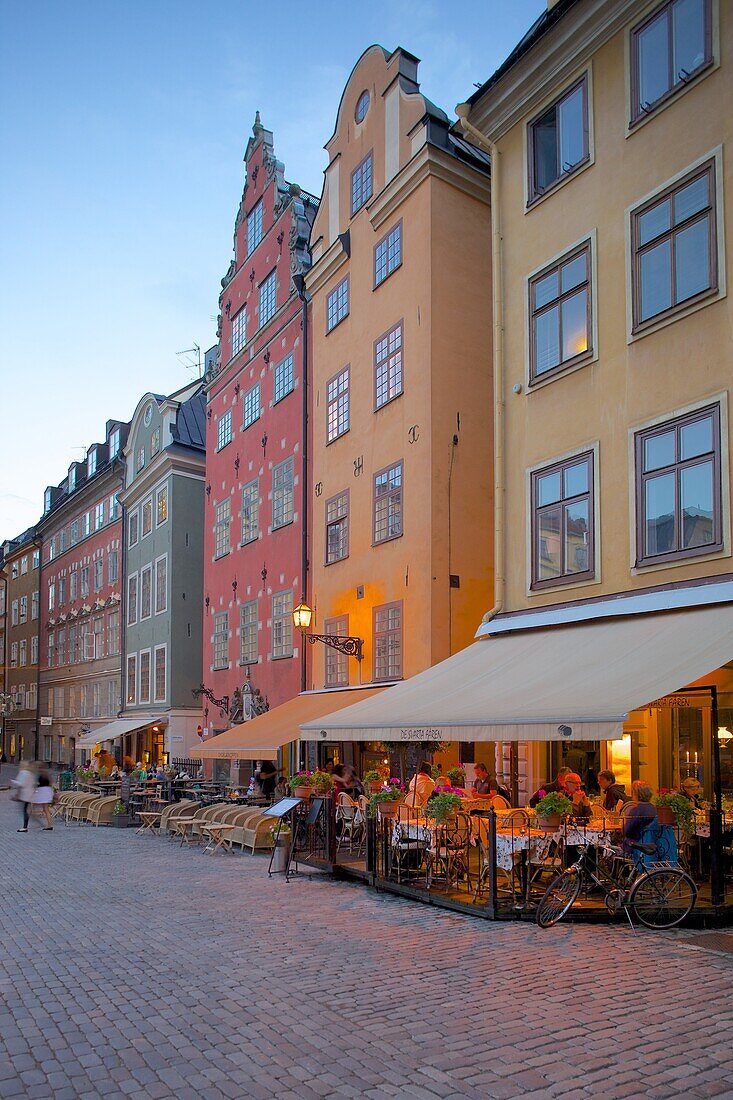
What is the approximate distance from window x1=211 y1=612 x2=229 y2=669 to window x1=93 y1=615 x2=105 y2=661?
16.1 m

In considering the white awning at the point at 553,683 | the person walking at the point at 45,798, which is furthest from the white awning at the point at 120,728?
the white awning at the point at 553,683

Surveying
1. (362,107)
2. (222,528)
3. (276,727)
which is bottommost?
(276,727)

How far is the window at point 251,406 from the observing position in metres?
28.6

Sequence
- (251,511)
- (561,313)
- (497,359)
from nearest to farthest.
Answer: (561,313), (497,359), (251,511)

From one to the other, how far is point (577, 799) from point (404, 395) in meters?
9.68

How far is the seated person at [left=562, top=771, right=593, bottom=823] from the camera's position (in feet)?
38.9

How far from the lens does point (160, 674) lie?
3622cm

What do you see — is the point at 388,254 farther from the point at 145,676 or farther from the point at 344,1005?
the point at 145,676


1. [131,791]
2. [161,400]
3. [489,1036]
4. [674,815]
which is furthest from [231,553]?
[489,1036]

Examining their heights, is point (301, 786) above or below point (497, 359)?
below

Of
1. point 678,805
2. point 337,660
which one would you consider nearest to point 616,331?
point 678,805

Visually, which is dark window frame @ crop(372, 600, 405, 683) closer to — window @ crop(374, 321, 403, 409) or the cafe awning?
the cafe awning

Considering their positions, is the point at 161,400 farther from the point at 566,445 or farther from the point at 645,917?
the point at 645,917

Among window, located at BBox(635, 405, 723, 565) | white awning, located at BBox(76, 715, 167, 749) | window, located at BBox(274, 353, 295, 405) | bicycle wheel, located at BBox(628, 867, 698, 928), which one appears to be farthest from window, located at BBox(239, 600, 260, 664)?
bicycle wheel, located at BBox(628, 867, 698, 928)
